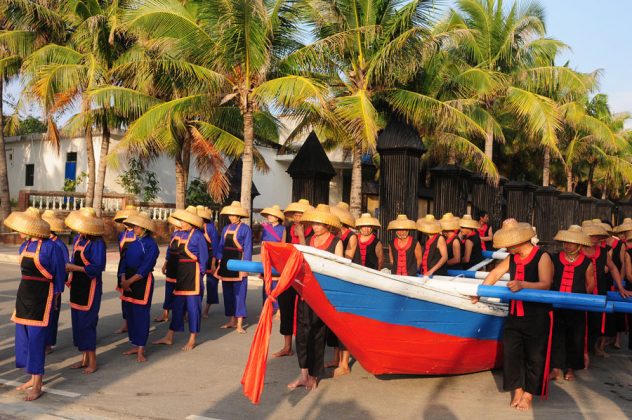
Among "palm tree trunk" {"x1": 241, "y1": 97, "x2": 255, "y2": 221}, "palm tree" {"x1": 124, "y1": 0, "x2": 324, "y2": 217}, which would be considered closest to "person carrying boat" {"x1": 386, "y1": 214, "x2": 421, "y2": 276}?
"palm tree" {"x1": 124, "y1": 0, "x2": 324, "y2": 217}

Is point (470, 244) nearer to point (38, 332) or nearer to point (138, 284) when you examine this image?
point (138, 284)

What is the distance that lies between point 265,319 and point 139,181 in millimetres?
21590

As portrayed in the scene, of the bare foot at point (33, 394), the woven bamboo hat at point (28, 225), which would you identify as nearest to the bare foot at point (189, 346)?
the bare foot at point (33, 394)

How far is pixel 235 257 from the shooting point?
9492 mm

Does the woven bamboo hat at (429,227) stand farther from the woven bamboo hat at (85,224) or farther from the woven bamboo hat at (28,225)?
the woven bamboo hat at (28,225)

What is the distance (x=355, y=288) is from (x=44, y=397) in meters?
3.01

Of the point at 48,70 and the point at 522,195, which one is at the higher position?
the point at 48,70

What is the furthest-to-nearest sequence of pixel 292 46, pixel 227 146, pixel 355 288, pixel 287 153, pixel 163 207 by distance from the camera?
1. pixel 287 153
2. pixel 163 207
3. pixel 227 146
4. pixel 292 46
5. pixel 355 288

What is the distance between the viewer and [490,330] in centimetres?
670

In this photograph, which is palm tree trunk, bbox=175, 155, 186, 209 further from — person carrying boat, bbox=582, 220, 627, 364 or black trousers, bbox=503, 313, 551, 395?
black trousers, bbox=503, 313, 551, 395

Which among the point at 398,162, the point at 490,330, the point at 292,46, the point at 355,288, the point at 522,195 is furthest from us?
the point at 522,195

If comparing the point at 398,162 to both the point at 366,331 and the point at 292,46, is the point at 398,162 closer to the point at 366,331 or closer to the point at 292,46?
the point at 292,46

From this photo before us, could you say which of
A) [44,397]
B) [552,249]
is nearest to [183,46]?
[44,397]

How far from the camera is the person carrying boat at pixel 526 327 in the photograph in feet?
19.1
